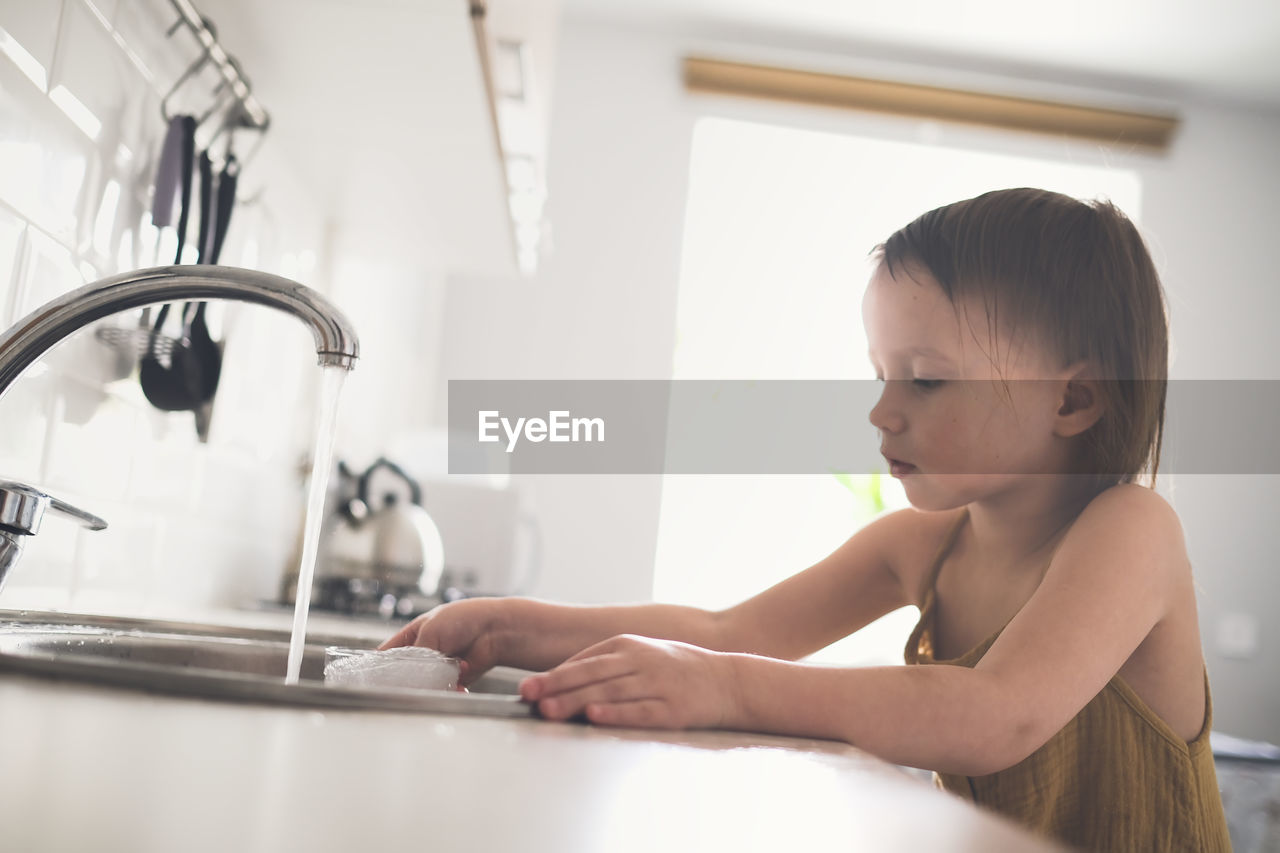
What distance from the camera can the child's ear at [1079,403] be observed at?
93 centimetres

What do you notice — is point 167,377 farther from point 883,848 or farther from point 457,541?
point 457,541

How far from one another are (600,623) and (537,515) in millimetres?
2200

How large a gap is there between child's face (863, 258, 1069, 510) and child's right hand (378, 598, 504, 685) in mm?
383

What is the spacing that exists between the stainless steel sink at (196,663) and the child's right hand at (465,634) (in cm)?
2

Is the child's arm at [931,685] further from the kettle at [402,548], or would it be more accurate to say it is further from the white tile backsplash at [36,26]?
the kettle at [402,548]

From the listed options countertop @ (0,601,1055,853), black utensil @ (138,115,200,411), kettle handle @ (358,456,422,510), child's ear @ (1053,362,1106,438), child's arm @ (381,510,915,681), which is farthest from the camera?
kettle handle @ (358,456,422,510)

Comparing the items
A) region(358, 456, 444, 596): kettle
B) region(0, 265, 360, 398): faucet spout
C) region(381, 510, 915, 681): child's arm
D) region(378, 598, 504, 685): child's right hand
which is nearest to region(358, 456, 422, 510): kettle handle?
region(358, 456, 444, 596): kettle

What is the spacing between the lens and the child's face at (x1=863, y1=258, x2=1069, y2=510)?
906 mm

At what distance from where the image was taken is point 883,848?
27 cm

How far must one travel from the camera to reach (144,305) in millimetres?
589

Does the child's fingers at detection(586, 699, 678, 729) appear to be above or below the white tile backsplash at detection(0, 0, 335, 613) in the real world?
below

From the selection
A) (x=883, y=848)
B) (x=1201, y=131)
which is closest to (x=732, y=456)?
(x=1201, y=131)

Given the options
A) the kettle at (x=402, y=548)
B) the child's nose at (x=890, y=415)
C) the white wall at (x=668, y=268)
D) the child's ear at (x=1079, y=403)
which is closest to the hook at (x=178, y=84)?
the child's nose at (x=890, y=415)

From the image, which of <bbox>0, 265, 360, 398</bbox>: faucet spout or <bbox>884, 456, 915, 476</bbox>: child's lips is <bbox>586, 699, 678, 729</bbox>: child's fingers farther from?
<bbox>884, 456, 915, 476</bbox>: child's lips
